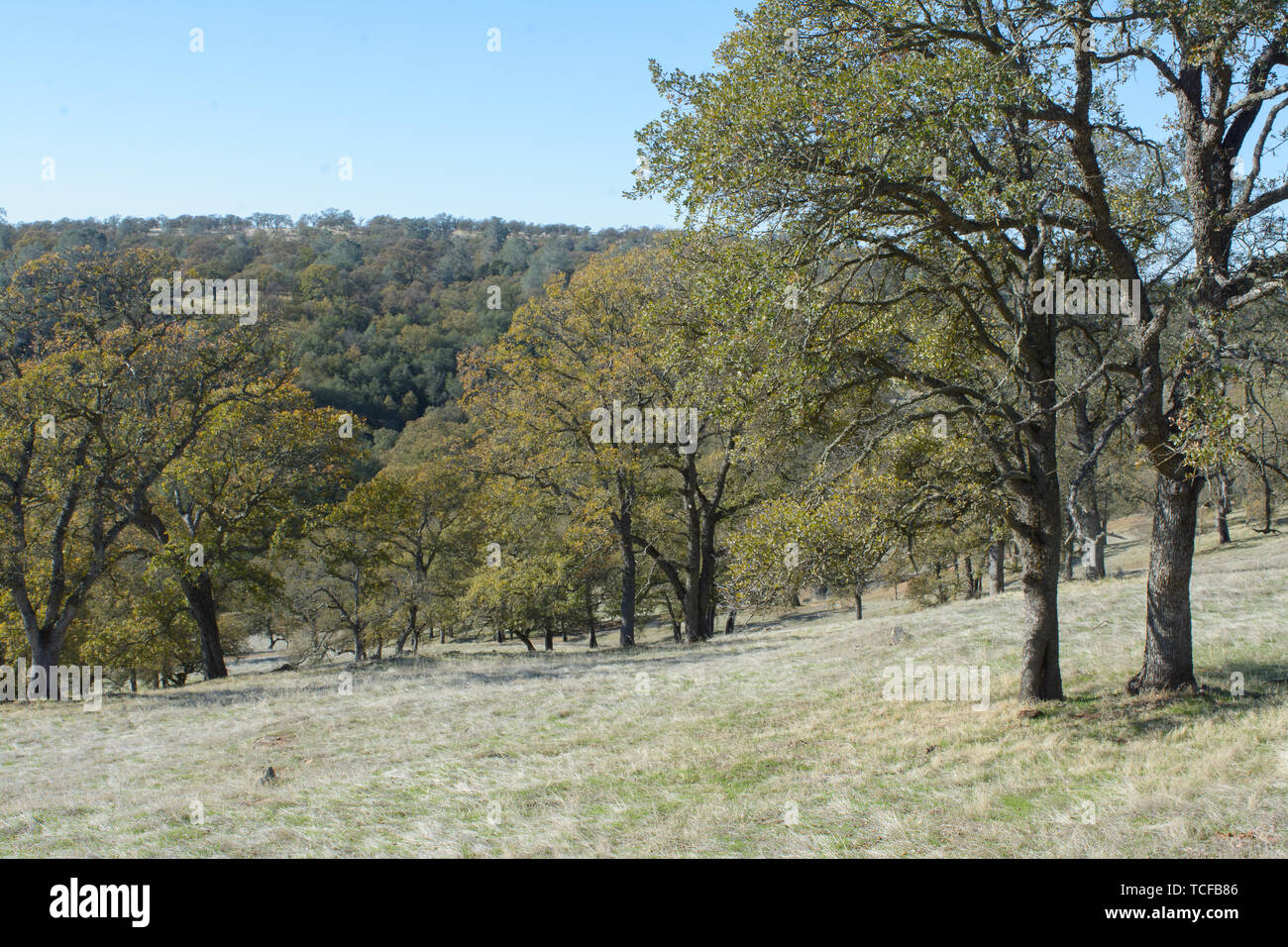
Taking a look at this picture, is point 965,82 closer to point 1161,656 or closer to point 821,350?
point 821,350

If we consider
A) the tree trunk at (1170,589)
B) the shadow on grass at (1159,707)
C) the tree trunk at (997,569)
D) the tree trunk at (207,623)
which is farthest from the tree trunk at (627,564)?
the tree trunk at (1170,589)

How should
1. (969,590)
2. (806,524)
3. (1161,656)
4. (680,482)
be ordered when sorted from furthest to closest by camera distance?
(969,590)
(680,482)
(1161,656)
(806,524)

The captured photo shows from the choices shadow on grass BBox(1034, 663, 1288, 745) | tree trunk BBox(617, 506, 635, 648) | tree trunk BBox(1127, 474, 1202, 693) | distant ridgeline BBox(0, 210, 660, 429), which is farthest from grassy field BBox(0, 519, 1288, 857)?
distant ridgeline BBox(0, 210, 660, 429)

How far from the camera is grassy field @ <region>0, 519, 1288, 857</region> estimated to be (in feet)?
24.9

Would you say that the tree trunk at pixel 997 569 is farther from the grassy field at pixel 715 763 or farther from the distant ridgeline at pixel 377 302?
the distant ridgeline at pixel 377 302

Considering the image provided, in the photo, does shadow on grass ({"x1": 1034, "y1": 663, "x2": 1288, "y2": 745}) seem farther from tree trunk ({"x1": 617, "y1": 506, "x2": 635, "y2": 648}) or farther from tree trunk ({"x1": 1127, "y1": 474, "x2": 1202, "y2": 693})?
tree trunk ({"x1": 617, "y1": 506, "x2": 635, "y2": 648})

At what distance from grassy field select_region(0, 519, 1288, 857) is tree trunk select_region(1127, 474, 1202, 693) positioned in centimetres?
48

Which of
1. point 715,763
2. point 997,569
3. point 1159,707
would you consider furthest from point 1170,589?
point 997,569

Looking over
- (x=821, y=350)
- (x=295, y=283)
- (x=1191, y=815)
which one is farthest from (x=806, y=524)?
(x=295, y=283)

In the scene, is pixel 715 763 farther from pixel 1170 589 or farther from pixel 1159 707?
pixel 1170 589

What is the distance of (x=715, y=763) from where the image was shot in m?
10.9

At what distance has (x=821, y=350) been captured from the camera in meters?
10.9

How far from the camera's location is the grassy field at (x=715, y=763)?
299 inches
